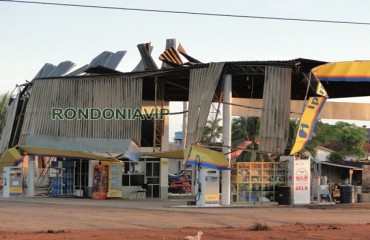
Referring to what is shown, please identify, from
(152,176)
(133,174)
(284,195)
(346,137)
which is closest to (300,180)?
(284,195)

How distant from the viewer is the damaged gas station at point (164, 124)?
3328 centimetres

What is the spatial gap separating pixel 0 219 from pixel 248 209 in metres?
12.3

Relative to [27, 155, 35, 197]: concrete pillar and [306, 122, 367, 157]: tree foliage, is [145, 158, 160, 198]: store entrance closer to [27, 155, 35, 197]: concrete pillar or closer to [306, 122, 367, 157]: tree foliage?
[27, 155, 35, 197]: concrete pillar

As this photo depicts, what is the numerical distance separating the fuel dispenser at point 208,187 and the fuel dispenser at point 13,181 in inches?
565

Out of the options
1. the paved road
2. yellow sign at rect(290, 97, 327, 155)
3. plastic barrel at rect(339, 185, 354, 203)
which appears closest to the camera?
the paved road

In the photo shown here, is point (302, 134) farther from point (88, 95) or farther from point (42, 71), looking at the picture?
point (42, 71)

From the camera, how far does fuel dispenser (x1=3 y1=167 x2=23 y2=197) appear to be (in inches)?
1661

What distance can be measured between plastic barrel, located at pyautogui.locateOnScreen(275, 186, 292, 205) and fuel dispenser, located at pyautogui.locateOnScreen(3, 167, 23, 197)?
56.3ft

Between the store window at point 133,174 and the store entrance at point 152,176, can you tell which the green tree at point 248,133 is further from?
the store window at point 133,174

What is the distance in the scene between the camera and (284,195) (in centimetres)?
3366

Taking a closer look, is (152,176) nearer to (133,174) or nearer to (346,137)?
(133,174)

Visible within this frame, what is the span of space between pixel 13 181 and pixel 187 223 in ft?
72.2

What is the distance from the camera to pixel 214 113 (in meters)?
38.6

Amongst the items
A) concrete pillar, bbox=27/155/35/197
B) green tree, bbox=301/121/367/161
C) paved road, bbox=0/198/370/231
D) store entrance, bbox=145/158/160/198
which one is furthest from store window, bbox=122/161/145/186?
green tree, bbox=301/121/367/161
